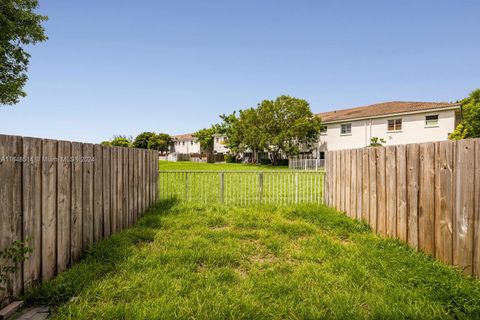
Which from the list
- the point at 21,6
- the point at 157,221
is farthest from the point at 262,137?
the point at 157,221

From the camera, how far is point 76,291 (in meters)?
2.75

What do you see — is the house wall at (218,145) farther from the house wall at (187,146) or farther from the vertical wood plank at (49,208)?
the vertical wood plank at (49,208)

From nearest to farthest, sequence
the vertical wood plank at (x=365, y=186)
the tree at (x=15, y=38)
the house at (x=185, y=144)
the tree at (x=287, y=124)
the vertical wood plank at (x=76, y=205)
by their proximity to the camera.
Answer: the vertical wood plank at (x=76, y=205)
the vertical wood plank at (x=365, y=186)
the tree at (x=15, y=38)
the tree at (x=287, y=124)
the house at (x=185, y=144)

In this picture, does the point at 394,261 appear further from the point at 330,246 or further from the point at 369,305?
the point at 369,305

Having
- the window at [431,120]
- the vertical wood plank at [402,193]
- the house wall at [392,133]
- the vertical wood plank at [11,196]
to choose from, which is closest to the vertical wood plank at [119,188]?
the vertical wood plank at [11,196]

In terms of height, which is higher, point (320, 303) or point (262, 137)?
point (262, 137)

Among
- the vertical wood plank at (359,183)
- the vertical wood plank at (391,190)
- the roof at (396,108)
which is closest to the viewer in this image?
the vertical wood plank at (391,190)

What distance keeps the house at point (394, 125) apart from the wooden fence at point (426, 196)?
72.3 feet

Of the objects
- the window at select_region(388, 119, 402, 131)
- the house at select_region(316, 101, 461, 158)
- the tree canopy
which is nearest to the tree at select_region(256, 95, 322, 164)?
the tree canopy

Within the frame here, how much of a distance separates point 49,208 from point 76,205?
21.1 inches

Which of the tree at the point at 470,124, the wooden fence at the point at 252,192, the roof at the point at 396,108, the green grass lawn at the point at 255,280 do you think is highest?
the roof at the point at 396,108

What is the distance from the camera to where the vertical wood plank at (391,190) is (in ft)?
14.1

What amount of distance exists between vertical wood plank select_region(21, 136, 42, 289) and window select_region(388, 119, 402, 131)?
2784 centimetres

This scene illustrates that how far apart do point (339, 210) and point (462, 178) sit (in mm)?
3439
